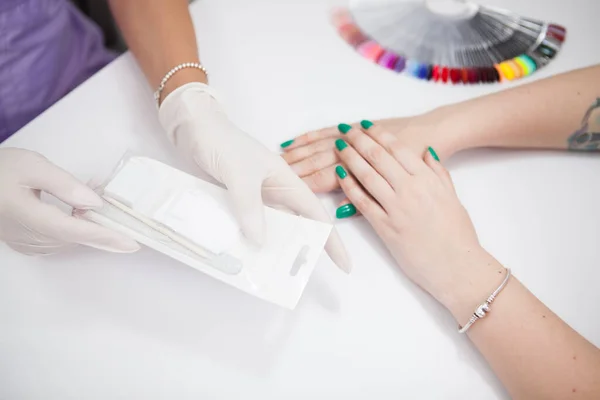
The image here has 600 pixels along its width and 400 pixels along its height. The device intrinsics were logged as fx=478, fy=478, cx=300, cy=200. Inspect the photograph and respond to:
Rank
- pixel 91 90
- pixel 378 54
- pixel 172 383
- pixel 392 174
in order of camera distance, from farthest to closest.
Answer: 1. pixel 378 54
2. pixel 91 90
3. pixel 392 174
4. pixel 172 383

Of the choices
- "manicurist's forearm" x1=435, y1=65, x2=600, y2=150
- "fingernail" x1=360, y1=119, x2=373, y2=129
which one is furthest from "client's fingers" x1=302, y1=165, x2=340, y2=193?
"manicurist's forearm" x1=435, y1=65, x2=600, y2=150

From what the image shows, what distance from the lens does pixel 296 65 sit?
35.8 inches

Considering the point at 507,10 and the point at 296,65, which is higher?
the point at 507,10

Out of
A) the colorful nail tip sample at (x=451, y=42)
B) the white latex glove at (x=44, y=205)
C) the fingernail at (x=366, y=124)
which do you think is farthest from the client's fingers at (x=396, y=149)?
the white latex glove at (x=44, y=205)

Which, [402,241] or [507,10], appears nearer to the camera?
[402,241]

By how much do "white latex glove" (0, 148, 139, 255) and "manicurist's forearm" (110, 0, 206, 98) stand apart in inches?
9.4

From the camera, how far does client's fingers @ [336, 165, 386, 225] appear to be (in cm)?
68

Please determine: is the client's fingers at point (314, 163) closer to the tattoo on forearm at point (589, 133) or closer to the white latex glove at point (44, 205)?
the white latex glove at point (44, 205)

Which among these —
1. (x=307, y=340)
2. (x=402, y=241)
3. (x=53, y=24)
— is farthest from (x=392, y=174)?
(x=53, y=24)

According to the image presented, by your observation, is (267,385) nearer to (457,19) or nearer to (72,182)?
(72,182)

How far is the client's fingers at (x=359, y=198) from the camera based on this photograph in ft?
2.22

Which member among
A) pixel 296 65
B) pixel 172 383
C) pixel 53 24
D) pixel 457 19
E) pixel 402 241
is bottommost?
pixel 172 383

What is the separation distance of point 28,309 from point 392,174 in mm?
511

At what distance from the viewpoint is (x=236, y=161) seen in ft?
2.07
